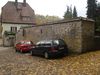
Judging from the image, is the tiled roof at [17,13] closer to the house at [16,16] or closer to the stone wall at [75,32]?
the house at [16,16]

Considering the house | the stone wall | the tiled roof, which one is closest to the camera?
the stone wall

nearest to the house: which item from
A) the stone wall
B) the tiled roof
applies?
the tiled roof

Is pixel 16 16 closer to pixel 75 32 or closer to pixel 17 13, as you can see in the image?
pixel 17 13

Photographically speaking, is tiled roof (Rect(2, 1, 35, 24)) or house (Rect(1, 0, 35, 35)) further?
tiled roof (Rect(2, 1, 35, 24))

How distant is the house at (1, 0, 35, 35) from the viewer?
4991cm

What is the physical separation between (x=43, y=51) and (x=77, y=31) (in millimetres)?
3900

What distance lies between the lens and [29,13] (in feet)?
175

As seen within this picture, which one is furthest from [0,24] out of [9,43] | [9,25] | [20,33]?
[20,33]

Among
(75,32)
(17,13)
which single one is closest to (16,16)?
(17,13)

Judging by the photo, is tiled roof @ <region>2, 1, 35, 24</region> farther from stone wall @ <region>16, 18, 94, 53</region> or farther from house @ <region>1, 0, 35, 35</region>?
stone wall @ <region>16, 18, 94, 53</region>

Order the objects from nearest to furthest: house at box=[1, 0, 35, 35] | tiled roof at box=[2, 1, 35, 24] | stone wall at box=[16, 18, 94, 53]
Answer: stone wall at box=[16, 18, 94, 53], house at box=[1, 0, 35, 35], tiled roof at box=[2, 1, 35, 24]

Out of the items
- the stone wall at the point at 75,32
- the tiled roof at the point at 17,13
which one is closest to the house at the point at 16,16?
the tiled roof at the point at 17,13

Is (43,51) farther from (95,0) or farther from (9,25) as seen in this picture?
(9,25)

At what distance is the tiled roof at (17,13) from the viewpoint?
1976 inches
